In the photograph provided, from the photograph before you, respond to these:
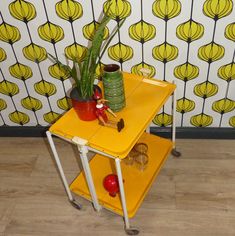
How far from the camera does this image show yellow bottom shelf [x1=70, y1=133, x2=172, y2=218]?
1.49m

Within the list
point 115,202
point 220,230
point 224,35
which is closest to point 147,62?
point 224,35

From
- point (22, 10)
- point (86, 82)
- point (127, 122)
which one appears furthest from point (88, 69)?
point (22, 10)

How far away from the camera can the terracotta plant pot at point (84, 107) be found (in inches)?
50.5

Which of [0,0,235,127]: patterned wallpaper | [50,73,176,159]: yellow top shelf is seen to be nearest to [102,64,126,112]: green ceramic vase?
[50,73,176,159]: yellow top shelf

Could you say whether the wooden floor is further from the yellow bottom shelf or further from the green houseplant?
the green houseplant

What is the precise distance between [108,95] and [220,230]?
2.72 ft

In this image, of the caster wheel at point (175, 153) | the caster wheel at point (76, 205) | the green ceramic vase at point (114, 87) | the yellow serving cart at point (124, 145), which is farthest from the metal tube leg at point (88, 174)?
the caster wheel at point (175, 153)

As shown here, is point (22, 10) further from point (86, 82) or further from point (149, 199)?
point (149, 199)

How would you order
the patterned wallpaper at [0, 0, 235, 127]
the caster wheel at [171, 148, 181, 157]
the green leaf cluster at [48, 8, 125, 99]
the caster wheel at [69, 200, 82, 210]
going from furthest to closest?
the caster wheel at [171, 148, 181, 157]
the caster wheel at [69, 200, 82, 210]
the patterned wallpaper at [0, 0, 235, 127]
the green leaf cluster at [48, 8, 125, 99]

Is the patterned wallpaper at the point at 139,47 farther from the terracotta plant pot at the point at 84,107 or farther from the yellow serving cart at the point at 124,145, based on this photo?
the terracotta plant pot at the point at 84,107

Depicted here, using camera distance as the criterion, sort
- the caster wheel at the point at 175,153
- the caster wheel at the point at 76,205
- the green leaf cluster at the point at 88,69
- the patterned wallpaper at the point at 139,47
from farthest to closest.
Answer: the caster wheel at the point at 175,153, the caster wheel at the point at 76,205, the patterned wallpaper at the point at 139,47, the green leaf cluster at the point at 88,69

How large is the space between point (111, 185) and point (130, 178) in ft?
0.48

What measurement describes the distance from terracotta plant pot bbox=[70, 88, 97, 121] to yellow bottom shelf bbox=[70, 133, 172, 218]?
42 cm

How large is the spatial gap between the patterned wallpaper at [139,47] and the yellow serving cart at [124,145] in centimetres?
19
